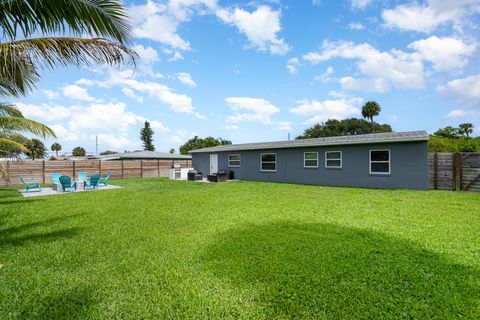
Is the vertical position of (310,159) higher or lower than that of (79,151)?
lower

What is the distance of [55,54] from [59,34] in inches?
15.1

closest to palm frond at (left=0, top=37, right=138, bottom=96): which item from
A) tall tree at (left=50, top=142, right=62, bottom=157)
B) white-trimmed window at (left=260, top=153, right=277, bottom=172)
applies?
white-trimmed window at (left=260, top=153, right=277, bottom=172)

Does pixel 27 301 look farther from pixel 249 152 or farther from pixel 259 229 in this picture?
pixel 249 152

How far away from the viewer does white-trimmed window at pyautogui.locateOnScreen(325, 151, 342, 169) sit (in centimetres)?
1431

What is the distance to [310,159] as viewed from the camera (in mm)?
15555

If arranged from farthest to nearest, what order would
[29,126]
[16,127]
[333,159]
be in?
[333,159], [16,127], [29,126]

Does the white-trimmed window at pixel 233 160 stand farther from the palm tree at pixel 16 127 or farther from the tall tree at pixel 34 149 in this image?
the palm tree at pixel 16 127

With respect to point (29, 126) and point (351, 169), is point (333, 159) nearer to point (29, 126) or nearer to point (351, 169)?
point (351, 169)

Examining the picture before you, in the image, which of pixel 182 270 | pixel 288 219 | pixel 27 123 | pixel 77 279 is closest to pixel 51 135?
pixel 27 123

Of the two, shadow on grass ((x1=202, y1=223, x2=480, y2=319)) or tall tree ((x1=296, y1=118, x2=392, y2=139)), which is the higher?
tall tree ((x1=296, y1=118, x2=392, y2=139))

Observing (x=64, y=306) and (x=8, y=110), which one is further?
(x=8, y=110)

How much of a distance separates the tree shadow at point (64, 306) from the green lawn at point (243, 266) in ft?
0.05

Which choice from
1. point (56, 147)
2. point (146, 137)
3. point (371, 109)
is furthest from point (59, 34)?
point (56, 147)

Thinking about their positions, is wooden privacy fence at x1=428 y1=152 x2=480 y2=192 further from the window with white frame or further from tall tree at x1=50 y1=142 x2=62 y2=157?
tall tree at x1=50 y1=142 x2=62 y2=157
